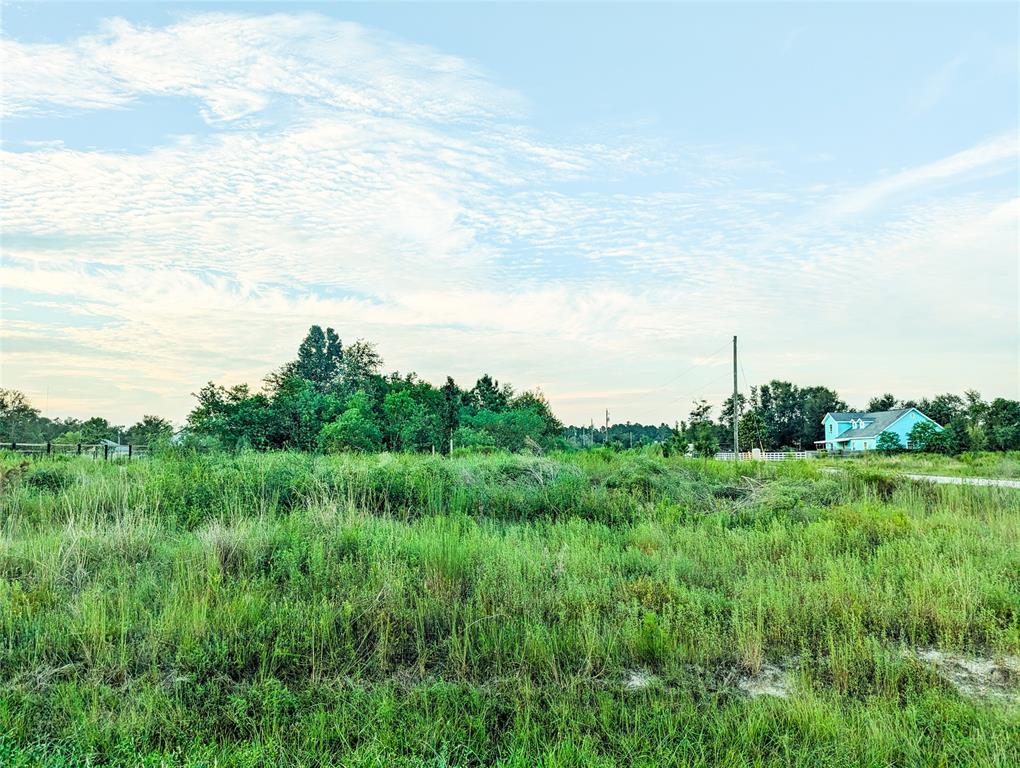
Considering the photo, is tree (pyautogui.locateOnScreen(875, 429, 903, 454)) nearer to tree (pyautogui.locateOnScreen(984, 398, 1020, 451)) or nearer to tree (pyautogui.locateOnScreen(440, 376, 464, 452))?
tree (pyautogui.locateOnScreen(984, 398, 1020, 451))

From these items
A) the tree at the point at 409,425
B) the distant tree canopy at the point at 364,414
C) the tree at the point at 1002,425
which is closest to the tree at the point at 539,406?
the distant tree canopy at the point at 364,414

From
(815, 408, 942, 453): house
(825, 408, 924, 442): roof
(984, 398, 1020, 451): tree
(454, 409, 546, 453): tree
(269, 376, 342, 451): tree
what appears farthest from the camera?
(825, 408, 924, 442): roof

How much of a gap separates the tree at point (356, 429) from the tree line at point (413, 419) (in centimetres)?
10

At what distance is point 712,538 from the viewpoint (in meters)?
9.56

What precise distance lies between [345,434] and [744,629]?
28359 mm

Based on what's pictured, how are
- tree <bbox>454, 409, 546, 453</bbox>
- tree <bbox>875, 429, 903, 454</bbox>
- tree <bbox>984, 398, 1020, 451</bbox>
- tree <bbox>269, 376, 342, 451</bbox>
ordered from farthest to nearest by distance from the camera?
tree <bbox>875, 429, 903, 454</bbox> < tree <bbox>984, 398, 1020, 451</bbox> < tree <bbox>454, 409, 546, 453</bbox> < tree <bbox>269, 376, 342, 451</bbox>

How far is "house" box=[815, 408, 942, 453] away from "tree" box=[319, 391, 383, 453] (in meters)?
54.4

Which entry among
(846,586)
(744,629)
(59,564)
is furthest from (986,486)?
(59,564)

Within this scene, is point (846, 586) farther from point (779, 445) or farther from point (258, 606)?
point (779, 445)

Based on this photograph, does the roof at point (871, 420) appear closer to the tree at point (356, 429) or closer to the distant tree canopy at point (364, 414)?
the distant tree canopy at point (364, 414)

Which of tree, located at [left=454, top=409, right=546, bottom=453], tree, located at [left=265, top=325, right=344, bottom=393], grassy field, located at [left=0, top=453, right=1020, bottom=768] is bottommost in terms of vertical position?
grassy field, located at [left=0, top=453, right=1020, bottom=768]

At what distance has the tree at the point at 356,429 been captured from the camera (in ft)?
102

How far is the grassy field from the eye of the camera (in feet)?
13.8

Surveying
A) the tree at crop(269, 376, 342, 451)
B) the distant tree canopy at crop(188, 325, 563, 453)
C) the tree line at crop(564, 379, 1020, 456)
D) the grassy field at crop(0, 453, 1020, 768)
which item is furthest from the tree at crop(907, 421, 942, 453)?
the grassy field at crop(0, 453, 1020, 768)
